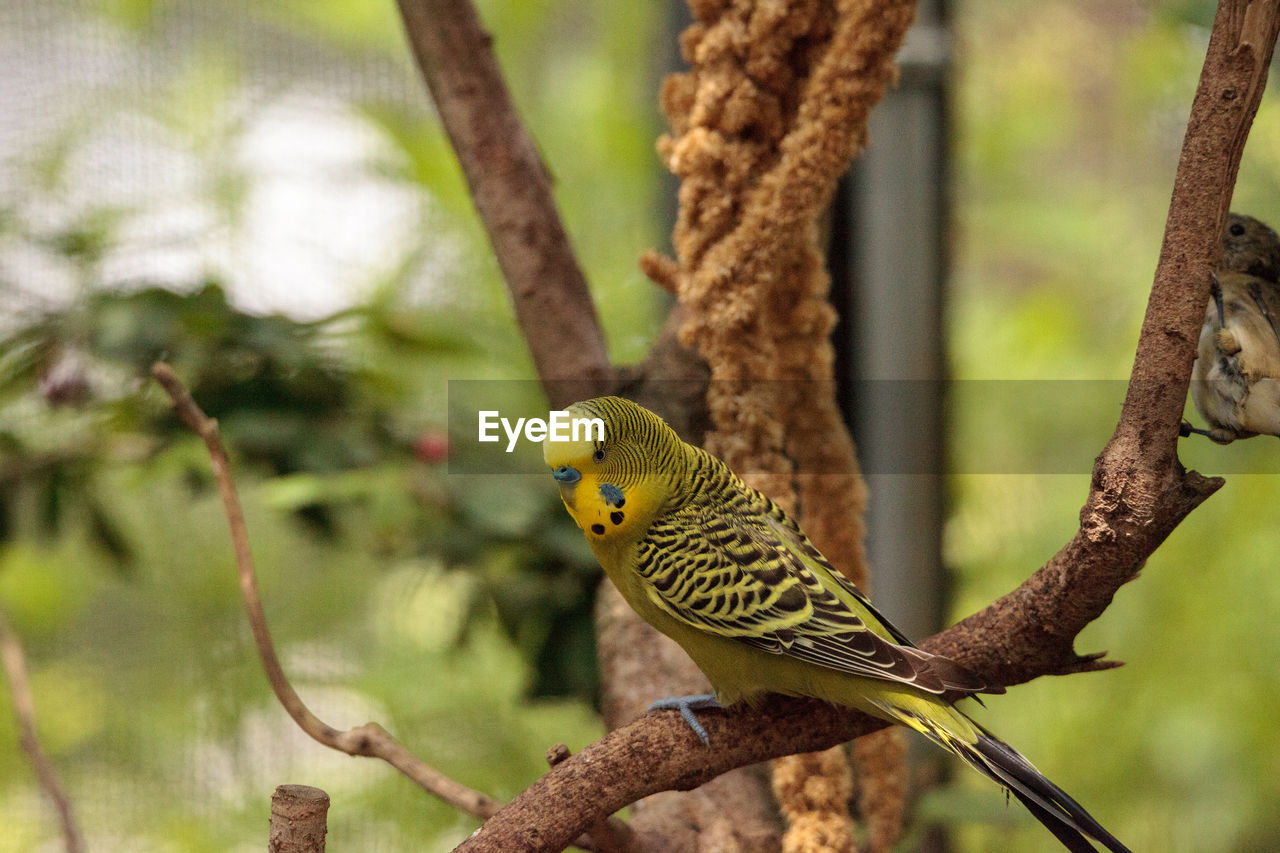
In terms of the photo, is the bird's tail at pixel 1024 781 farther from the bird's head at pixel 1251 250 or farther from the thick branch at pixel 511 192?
the thick branch at pixel 511 192

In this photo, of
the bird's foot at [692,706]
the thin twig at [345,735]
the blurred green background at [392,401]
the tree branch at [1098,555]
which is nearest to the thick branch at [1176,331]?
the tree branch at [1098,555]

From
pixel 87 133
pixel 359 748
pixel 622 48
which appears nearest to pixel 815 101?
pixel 359 748

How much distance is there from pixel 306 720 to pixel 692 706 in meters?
0.21

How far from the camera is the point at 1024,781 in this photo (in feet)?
1.13

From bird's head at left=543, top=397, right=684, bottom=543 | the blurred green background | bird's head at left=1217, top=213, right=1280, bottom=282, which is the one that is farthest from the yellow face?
the blurred green background

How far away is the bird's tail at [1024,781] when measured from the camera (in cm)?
34

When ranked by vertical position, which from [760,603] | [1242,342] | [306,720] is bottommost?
[306,720]

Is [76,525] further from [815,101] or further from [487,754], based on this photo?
[815,101]

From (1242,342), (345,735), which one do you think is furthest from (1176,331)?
(345,735)

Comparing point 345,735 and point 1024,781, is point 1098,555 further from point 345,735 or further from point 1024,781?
point 345,735

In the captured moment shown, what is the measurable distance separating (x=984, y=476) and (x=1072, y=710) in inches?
9.1

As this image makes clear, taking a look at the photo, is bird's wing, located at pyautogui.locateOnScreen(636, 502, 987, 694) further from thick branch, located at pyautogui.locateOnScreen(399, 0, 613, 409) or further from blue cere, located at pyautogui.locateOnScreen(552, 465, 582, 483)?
thick branch, located at pyautogui.locateOnScreen(399, 0, 613, 409)

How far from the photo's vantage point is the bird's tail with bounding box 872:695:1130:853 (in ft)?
1.12

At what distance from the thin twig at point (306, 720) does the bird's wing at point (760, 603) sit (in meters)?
0.18
